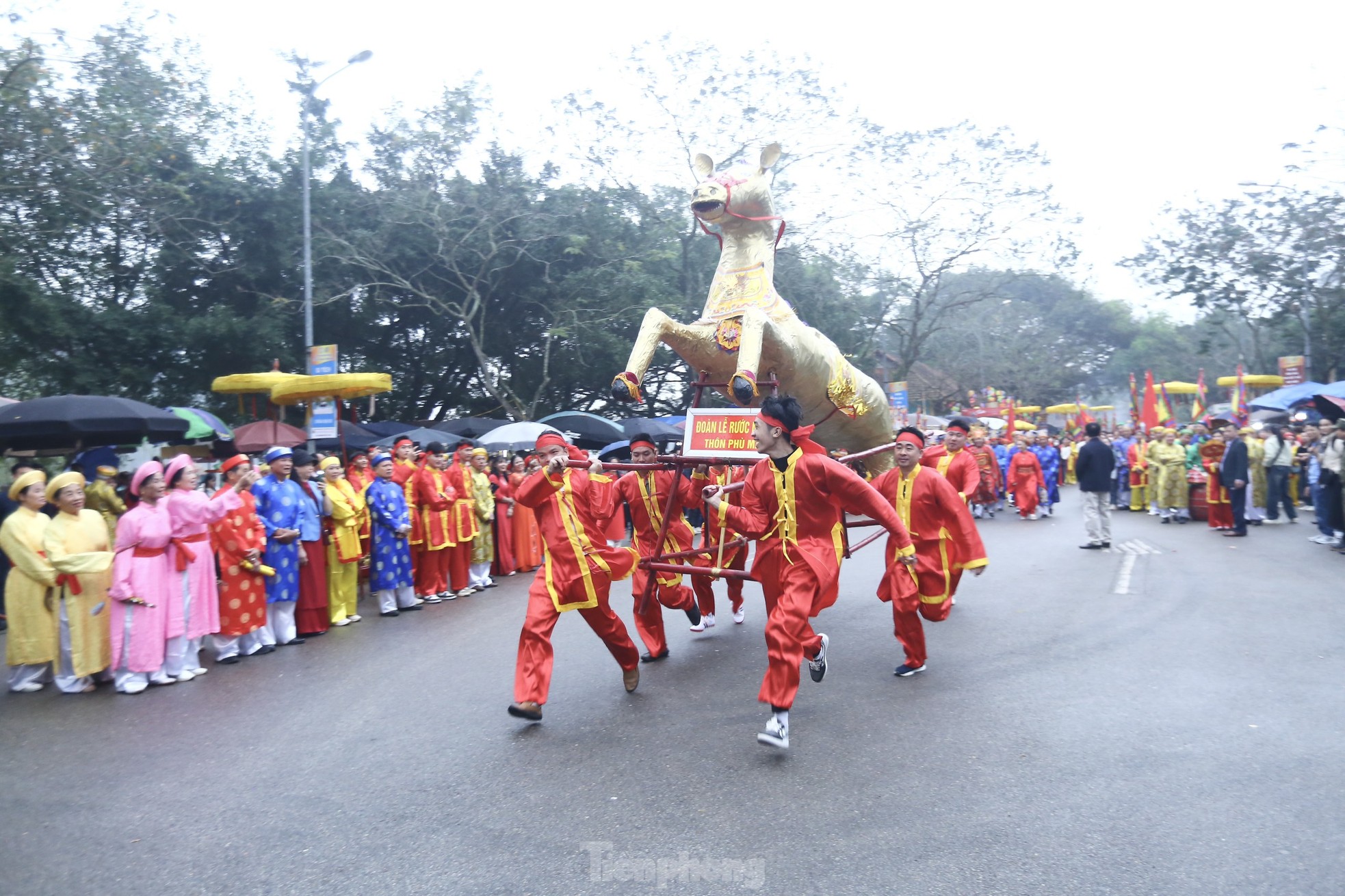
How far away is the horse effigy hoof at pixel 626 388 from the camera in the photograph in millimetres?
5992

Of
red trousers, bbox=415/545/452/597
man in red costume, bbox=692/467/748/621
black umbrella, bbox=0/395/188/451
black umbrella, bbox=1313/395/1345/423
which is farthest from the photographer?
black umbrella, bbox=1313/395/1345/423

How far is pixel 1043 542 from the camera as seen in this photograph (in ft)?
43.9

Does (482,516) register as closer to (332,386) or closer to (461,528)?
(461,528)

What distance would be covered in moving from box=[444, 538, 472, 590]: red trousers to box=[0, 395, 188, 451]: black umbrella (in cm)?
305

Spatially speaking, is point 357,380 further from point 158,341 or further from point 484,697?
point 158,341

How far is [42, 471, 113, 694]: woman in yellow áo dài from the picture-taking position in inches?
249

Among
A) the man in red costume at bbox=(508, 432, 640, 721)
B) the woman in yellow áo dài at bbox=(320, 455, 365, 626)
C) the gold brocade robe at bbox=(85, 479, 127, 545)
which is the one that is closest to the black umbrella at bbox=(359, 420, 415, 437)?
the woman in yellow áo dài at bbox=(320, 455, 365, 626)

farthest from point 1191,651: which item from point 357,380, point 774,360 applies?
point 357,380

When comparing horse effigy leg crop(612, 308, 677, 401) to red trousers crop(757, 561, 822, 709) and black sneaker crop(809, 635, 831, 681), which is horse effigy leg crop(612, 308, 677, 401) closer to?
red trousers crop(757, 561, 822, 709)

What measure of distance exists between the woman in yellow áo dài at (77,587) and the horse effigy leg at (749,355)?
4460 mm

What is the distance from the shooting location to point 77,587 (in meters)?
6.35

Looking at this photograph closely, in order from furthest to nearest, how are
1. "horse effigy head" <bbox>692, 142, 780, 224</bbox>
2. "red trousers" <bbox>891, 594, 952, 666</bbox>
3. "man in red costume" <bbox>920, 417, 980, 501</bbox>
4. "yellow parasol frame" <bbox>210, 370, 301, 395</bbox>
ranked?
"yellow parasol frame" <bbox>210, 370, 301, 395</bbox> < "man in red costume" <bbox>920, 417, 980, 501</bbox> < "horse effigy head" <bbox>692, 142, 780, 224</bbox> < "red trousers" <bbox>891, 594, 952, 666</bbox>

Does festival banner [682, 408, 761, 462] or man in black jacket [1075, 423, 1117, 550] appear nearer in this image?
festival banner [682, 408, 761, 462]

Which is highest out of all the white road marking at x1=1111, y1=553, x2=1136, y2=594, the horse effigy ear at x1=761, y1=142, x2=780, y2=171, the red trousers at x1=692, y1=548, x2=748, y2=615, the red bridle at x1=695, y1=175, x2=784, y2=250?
the horse effigy ear at x1=761, y1=142, x2=780, y2=171
